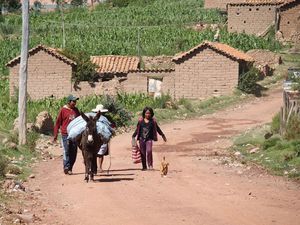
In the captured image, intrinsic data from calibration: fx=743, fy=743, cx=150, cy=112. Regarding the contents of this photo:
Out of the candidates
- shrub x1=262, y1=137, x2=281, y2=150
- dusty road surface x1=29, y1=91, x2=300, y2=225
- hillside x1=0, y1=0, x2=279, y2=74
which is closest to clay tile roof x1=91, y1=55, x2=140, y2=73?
hillside x1=0, y1=0, x2=279, y2=74

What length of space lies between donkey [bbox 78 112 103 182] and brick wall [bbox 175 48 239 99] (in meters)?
24.0

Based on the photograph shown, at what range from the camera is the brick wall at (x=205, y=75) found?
39.1 m

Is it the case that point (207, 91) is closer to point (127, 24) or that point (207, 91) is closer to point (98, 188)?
point (98, 188)

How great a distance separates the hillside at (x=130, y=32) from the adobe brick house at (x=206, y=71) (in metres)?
11.6

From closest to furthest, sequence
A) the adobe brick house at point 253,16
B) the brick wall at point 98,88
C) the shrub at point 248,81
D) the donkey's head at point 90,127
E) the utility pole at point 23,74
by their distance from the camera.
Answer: the donkey's head at point 90,127 → the utility pole at point 23,74 → the shrub at point 248,81 → the brick wall at point 98,88 → the adobe brick house at point 253,16

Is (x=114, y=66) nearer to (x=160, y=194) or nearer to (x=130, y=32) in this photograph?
(x=130, y=32)

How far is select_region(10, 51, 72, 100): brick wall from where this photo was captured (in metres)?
41.8

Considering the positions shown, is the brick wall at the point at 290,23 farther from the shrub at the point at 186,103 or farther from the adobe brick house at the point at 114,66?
the shrub at the point at 186,103

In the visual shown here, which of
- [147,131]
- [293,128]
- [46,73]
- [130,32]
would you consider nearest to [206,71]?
[46,73]

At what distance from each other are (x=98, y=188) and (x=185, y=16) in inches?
2390

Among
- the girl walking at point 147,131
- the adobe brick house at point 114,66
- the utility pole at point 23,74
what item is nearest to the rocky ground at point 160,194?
the girl walking at point 147,131

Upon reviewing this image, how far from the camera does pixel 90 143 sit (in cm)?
1525

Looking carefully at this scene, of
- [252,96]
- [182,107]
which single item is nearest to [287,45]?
[252,96]

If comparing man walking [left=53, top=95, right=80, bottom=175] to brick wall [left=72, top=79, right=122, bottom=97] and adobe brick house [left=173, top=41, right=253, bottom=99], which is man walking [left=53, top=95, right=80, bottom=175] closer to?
adobe brick house [left=173, top=41, right=253, bottom=99]
